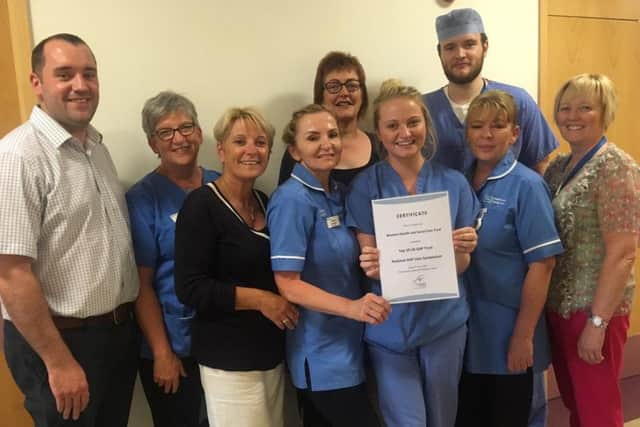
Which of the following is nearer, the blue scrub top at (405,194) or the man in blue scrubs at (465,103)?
the blue scrub top at (405,194)

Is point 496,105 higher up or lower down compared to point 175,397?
higher up

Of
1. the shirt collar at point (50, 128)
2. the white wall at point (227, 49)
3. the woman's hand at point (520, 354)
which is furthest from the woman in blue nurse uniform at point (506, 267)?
the shirt collar at point (50, 128)

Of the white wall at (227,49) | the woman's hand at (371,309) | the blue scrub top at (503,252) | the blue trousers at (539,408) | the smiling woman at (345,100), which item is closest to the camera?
the woman's hand at (371,309)

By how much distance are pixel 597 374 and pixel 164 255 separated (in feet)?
5.11

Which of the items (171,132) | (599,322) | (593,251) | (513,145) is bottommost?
(599,322)

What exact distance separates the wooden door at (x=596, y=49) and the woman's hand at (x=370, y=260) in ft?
6.14

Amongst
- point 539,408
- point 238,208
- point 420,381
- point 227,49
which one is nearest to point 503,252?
point 420,381

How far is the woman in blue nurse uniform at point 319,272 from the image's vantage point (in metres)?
1.52

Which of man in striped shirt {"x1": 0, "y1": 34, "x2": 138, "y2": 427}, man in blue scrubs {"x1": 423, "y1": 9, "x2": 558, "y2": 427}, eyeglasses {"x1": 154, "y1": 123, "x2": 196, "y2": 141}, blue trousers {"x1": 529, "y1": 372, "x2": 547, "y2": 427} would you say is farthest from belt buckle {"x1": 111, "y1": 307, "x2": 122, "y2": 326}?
blue trousers {"x1": 529, "y1": 372, "x2": 547, "y2": 427}

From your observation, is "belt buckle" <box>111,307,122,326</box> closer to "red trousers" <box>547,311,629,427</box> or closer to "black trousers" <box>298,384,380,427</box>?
"black trousers" <box>298,384,380,427</box>

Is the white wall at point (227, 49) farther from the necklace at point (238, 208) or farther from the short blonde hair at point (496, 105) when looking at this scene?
the short blonde hair at point (496, 105)

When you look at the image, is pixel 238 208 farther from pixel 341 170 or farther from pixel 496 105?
pixel 496 105

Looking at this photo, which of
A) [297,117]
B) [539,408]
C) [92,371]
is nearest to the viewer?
[92,371]

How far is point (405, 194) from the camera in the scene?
5.34 ft
